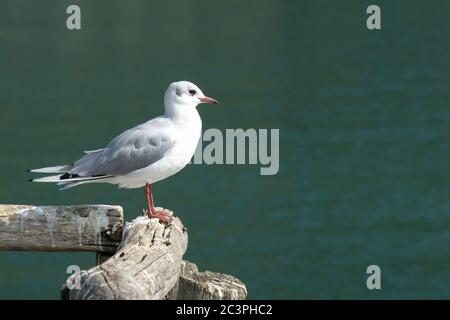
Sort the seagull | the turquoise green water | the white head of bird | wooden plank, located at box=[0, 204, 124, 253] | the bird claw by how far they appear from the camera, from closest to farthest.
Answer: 1. wooden plank, located at box=[0, 204, 124, 253]
2. the bird claw
3. the seagull
4. the white head of bird
5. the turquoise green water

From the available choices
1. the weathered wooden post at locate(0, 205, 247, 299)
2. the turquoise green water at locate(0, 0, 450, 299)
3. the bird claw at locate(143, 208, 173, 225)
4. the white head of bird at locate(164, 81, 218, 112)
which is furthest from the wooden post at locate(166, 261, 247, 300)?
the turquoise green water at locate(0, 0, 450, 299)

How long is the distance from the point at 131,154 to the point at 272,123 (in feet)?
120

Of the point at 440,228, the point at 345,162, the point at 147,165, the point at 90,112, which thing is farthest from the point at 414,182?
the point at 147,165

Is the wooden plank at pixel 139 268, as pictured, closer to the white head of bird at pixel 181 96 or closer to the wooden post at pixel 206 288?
the wooden post at pixel 206 288

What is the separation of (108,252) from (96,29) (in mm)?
71171

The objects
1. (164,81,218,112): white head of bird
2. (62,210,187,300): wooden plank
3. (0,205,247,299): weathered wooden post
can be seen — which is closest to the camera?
(62,210,187,300): wooden plank

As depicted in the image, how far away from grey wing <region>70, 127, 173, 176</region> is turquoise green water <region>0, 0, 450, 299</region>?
707 inches

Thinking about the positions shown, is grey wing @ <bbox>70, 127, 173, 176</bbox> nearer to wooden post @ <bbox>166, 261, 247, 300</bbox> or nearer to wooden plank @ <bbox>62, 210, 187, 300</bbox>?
wooden plank @ <bbox>62, 210, 187, 300</bbox>

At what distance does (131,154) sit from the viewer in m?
9.62

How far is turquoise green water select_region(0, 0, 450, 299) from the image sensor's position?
3044 cm

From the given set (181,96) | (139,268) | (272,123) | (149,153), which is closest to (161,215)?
(149,153)

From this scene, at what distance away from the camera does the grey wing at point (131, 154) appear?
959 cm

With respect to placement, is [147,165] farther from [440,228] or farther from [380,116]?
[380,116]

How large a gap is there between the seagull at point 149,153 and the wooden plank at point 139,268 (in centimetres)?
67
